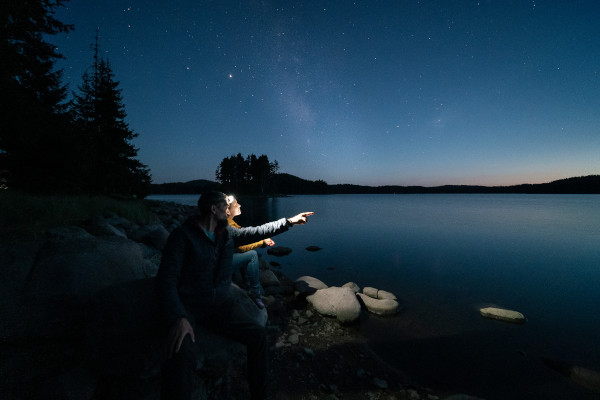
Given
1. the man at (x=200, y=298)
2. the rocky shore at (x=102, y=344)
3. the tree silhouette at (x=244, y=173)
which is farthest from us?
the tree silhouette at (x=244, y=173)

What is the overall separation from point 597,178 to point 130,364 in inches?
8961

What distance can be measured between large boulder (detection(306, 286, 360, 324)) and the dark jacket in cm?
400

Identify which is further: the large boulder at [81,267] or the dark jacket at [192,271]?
the large boulder at [81,267]

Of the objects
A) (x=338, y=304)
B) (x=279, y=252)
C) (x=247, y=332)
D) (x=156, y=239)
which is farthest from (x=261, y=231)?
(x=279, y=252)

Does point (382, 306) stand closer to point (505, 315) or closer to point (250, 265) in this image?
point (505, 315)

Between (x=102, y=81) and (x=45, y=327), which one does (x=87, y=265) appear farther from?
(x=102, y=81)

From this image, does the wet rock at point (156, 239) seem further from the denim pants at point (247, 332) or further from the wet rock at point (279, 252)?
the wet rock at point (279, 252)

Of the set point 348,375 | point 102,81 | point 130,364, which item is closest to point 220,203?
point 130,364

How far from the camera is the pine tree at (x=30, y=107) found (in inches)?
303

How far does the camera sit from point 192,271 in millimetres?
2604

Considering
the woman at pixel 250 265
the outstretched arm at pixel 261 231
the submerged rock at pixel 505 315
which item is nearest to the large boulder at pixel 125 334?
the outstretched arm at pixel 261 231

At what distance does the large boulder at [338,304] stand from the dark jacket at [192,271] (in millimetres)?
4002

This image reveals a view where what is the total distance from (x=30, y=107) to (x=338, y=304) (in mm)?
12960

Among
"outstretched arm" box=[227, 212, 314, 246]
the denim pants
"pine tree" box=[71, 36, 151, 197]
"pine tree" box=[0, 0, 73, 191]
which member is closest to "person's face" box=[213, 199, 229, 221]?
"outstretched arm" box=[227, 212, 314, 246]
